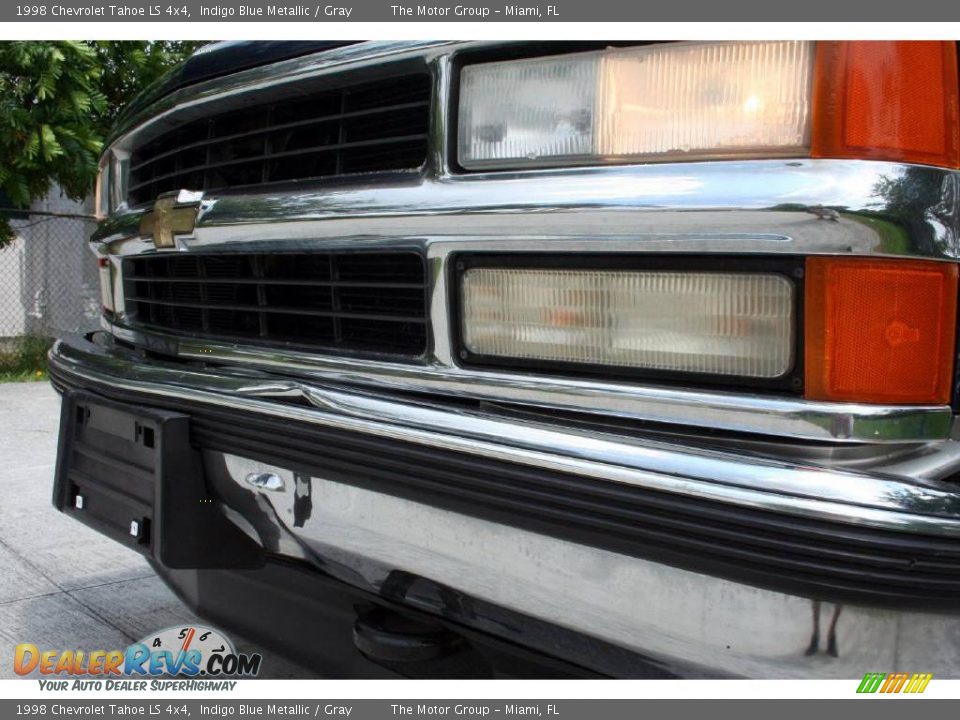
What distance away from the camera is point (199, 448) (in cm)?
197

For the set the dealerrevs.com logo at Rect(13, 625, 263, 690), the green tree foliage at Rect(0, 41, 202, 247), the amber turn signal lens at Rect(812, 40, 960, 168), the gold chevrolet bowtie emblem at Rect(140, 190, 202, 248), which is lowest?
the dealerrevs.com logo at Rect(13, 625, 263, 690)

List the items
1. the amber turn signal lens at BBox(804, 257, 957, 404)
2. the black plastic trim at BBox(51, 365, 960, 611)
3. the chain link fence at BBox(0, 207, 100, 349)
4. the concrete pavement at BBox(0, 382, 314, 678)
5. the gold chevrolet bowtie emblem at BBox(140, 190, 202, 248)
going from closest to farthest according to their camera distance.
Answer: the black plastic trim at BBox(51, 365, 960, 611) < the amber turn signal lens at BBox(804, 257, 957, 404) < the gold chevrolet bowtie emblem at BBox(140, 190, 202, 248) < the concrete pavement at BBox(0, 382, 314, 678) < the chain link fence at BBox(0, 207, 100, 349)

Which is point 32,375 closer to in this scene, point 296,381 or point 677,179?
point 296,381

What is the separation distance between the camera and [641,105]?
144 centimetres

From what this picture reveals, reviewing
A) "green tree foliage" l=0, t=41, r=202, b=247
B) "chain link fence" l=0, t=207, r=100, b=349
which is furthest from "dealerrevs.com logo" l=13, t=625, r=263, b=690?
"chain link fence" l=0, t=207, r=100, b=349

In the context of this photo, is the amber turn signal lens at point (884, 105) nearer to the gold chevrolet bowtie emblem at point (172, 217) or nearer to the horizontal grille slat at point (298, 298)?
the horizontal grille slat at point (298, 298)

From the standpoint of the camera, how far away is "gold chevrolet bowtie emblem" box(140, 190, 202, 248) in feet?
7.21

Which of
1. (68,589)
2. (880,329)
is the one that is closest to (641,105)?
(880,329)

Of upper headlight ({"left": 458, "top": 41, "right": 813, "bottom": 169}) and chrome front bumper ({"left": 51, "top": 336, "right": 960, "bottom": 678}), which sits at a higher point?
upper headlight ({"left": 458, "top": 41, "right": 813, "bottom": 169})

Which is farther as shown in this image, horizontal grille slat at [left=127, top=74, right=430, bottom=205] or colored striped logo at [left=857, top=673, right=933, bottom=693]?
horizontal grille slat at [left=127, top=74, right=430, bottom=205]

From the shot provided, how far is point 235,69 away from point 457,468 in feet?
3.74

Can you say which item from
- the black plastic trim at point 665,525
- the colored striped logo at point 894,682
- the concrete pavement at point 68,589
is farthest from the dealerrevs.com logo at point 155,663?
the colored striped logo at point 894,682

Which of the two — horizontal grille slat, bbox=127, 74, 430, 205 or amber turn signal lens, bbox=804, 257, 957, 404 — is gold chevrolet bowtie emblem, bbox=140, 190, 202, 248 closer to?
horizontal grille slat, bbox=127, 74, 430, 205

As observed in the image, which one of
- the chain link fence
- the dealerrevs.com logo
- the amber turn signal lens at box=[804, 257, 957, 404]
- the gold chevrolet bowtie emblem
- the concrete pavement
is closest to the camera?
the amber turn signal lens at box=[804, 257, 957, 404]
